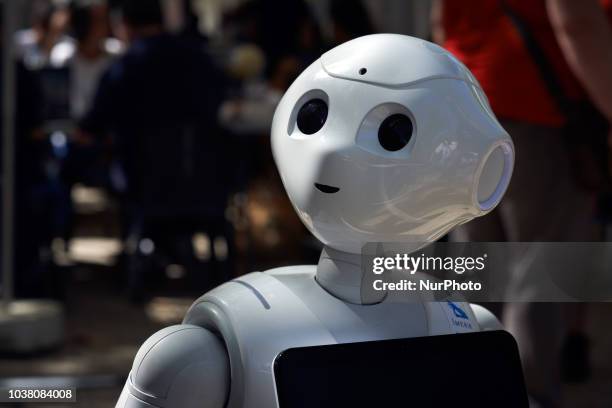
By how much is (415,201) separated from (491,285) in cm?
31

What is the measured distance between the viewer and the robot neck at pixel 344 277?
5.10 ft

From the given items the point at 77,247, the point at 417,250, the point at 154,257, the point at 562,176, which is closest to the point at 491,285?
the point at 417,250

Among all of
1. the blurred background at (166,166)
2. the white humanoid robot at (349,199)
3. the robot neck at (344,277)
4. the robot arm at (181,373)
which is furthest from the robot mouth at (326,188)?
the blurred background at (166,166)

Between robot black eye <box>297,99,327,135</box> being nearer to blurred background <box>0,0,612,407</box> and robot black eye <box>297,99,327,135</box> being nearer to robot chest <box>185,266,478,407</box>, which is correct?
robot chest <box>185,266,478,407</box>

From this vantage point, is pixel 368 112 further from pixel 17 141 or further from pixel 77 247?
pixel 77 247

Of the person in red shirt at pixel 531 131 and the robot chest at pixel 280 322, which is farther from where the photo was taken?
the person in red shirt at pixel 531 131

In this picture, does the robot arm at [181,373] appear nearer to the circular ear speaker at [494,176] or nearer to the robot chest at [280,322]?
the robot chest at [280,322]

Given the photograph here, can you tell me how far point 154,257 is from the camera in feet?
19.5

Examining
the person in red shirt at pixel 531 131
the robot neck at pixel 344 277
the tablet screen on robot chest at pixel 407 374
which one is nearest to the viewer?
the tablet screen on robot chest at pixel 407 374

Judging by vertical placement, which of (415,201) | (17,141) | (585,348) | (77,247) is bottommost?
(77,247)

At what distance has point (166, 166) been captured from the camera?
5371 mm

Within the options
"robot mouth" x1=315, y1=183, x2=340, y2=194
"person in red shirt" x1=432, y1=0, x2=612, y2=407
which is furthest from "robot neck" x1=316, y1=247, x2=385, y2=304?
"person in red shirt" x1=432, y1=0, x2=612, y2=407

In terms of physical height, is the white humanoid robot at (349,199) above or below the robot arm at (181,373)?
above

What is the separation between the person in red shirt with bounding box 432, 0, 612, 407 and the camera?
8.27 ft
